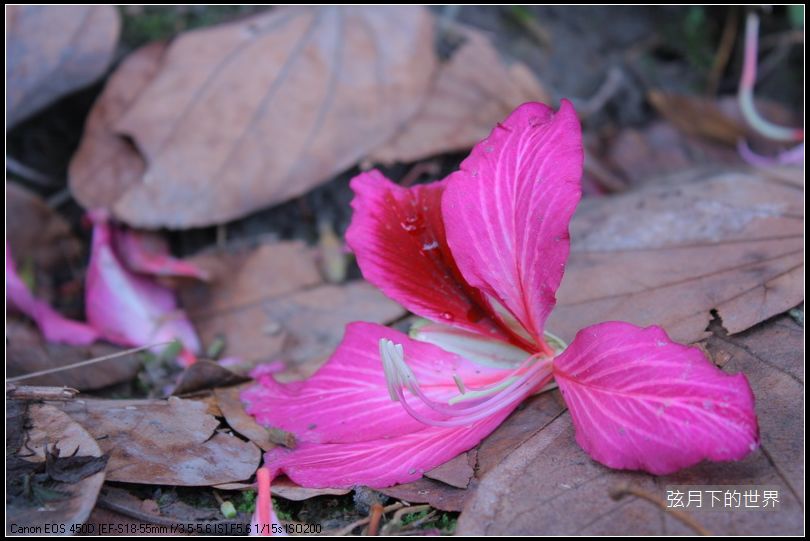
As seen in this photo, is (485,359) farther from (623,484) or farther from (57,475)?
(57,475)

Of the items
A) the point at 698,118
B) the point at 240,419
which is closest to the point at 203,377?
the point at 240,419

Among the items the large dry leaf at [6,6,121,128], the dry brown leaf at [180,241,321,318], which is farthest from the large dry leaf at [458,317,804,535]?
the large dry leaf at [6,6,121,128]

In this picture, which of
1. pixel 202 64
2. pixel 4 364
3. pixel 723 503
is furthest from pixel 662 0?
pixel 4 364

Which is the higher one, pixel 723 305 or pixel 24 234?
pixel 723 305

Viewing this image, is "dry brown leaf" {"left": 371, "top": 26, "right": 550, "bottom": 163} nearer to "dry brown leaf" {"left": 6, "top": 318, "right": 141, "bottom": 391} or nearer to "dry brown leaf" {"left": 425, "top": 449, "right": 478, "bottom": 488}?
"dry brown leaf" {"left": 6, "top": 318, "right": 141, "bottom": 391}

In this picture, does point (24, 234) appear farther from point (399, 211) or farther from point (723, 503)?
point (723, 503)
